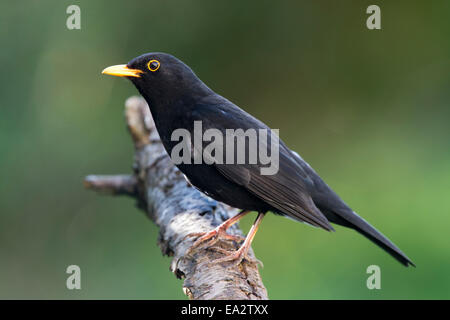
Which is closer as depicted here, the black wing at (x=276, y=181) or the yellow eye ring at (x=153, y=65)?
the black wing at (x=276, y=181)

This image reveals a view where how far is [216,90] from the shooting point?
717cm

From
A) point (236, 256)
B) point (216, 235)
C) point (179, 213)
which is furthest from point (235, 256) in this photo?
point (179, 213)

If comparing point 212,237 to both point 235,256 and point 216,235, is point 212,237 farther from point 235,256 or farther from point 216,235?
point 235,256

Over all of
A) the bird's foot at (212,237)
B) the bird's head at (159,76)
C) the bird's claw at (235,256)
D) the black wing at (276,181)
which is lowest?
the bird's claw at (235,256)

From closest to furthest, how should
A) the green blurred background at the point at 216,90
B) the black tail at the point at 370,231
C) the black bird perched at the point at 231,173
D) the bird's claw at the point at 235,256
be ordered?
the bird's claw at the point at 235,256 < the black bird perched at the point at 231,173 < the black tail at the point at 370,231 < the green blurred background at the point at 216,90

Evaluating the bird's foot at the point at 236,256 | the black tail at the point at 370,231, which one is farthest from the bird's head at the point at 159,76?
the black tail at the point at 370,231

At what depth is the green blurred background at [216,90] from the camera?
607 centimetres

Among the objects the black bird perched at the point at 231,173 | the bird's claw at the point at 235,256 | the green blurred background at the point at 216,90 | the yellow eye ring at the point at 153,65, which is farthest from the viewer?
the green blurred background at the point at 216,90

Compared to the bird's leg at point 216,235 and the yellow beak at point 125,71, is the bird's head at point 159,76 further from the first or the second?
the bird's leg at point 216,235

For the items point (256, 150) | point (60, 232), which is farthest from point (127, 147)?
point (256, 150)

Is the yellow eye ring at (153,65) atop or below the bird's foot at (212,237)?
atop

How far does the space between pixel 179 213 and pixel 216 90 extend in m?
3.78

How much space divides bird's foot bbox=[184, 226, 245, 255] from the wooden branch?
3 centimetres

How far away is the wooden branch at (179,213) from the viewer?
2.72 m
